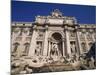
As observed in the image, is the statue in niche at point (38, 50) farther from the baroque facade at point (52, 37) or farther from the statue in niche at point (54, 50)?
the statue in niche at point (54, 50)

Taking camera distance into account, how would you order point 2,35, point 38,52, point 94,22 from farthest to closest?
point 94,22
point 38,52
point 2,35

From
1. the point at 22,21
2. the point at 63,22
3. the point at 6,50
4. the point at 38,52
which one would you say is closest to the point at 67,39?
the point at 63,22

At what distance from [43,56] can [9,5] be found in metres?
0.56

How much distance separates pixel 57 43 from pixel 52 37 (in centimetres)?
8

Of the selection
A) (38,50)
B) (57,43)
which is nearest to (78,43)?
(57,43)

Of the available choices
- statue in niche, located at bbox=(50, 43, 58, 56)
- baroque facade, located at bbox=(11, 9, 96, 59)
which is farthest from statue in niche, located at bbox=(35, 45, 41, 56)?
statue in niche, located at bbox=(50, 43, 58, 56)

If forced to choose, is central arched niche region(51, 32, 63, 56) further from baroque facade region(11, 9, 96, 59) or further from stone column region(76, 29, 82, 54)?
stone column region(76, 29, 82, 54)

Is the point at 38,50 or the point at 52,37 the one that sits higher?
the point at 52,37

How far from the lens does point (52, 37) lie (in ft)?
6.66

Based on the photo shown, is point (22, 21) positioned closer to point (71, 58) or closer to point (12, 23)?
point (12, 23)

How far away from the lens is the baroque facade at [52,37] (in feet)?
6.33

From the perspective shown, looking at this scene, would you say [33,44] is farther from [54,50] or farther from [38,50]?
[54,50]

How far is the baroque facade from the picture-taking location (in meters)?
1.93

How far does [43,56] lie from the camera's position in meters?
2.00
